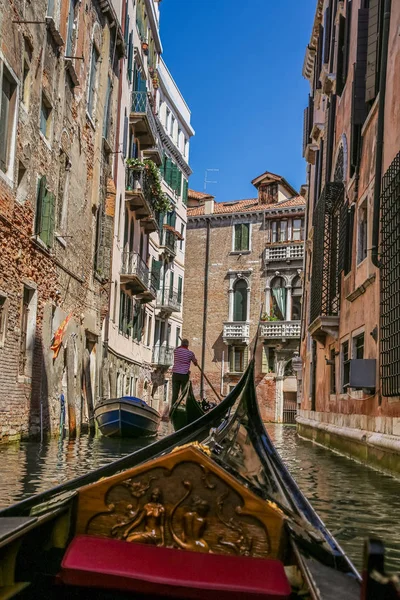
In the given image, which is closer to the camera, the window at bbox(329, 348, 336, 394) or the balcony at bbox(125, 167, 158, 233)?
the window at bbox(329, 348, 336, 394)

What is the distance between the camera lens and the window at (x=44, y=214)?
9922 millimetres

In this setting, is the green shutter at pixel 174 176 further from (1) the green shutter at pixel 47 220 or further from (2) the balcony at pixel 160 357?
(1) the green shutter at pixel 47 220

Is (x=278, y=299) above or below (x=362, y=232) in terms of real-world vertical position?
above

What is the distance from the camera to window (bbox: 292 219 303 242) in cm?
3002

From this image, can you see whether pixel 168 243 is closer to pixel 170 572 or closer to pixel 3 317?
pixel 3 317

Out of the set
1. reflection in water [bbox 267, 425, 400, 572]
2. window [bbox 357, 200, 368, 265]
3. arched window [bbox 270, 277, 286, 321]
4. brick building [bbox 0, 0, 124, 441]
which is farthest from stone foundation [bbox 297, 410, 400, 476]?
arched window [bbox 270, 277, 286, 321]

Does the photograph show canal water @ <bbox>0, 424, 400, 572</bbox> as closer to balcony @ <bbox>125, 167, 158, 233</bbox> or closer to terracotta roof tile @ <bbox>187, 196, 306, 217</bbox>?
balcony @ <bbox>125, 167, 158, 233</bbox>

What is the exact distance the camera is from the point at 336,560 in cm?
218

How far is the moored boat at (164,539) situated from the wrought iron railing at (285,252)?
27145mm

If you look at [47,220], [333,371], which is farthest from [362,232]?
[47,220]

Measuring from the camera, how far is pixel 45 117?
1062 centimetres

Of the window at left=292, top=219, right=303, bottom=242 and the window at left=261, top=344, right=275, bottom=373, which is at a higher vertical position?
the window at left=292, top=219, right=303, bottom=242

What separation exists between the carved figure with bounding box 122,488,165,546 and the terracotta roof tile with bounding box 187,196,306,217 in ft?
91.5

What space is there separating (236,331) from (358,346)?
20.2m
